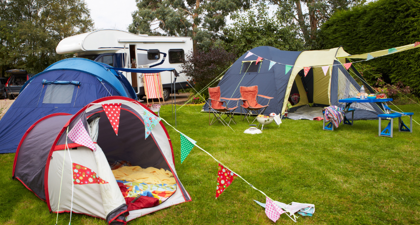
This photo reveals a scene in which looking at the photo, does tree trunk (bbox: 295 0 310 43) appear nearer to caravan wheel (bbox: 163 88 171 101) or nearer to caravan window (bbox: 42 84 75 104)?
caravan wheel (bbox: 163 88 171 101)

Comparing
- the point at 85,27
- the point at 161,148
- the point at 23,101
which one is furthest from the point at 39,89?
the point at 85,27

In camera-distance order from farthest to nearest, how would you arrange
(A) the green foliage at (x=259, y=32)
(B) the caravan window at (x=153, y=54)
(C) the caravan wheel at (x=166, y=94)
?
(A) the green foliage at (x=259, y=32), (C) the caravan wheel at (x=166, y=94), (B) the caravan window at (x=153, y=54)

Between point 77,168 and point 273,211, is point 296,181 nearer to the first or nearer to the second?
point 273,211

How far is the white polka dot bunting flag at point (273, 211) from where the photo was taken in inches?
100

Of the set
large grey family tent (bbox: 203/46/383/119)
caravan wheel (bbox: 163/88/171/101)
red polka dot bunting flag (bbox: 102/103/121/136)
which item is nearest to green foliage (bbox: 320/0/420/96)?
large grey family tent (bbox: 203/46/383/119)

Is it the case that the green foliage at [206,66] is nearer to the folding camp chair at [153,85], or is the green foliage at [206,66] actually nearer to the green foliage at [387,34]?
the folding camp chair at [153,85]

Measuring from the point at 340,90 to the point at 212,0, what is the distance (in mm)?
10110

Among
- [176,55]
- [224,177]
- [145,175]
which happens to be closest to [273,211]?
[224,177]

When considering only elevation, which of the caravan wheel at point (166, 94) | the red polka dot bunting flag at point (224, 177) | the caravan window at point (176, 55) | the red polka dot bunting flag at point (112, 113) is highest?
the caravan window at point (176, 55)

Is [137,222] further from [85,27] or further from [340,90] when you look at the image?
[85,27]

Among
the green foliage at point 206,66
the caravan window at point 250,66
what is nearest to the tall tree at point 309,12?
the green foliage at point 206,66

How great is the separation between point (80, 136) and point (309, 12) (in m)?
14.7

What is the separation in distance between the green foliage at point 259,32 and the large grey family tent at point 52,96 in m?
8.34

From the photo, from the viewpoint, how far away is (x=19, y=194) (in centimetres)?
323
